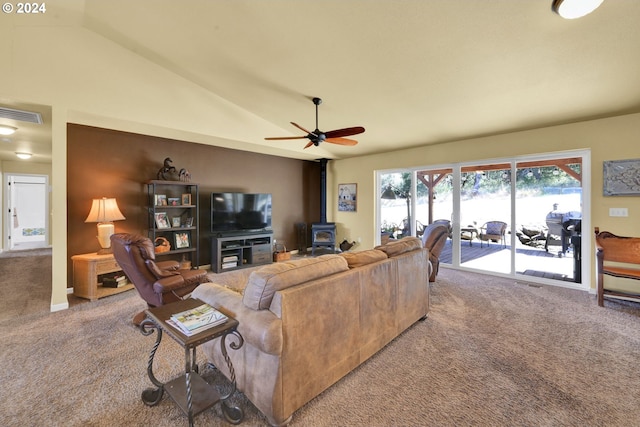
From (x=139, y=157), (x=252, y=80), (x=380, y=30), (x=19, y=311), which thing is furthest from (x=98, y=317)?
(x=380, y=30)

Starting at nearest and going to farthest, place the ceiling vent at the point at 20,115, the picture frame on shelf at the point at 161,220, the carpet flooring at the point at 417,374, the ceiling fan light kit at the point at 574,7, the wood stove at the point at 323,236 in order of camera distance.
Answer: the carpet flooring at the point at 417,374 < the ceiling fan light kit at the point at 574,7 < the ceiling vent at the point at 20,115 < the picture frame on shelf at the point at 161,220 < the wood stove at the point at 323,236

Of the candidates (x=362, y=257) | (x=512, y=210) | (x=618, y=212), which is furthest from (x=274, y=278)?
(x=618, y=212)

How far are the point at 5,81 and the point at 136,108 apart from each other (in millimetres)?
1221

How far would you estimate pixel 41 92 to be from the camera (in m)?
3.09

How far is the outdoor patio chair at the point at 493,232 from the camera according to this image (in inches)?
208

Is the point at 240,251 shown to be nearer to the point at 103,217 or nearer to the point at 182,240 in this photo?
the point at 182,240

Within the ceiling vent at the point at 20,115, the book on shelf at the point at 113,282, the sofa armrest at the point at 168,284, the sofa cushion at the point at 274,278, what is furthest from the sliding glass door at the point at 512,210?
the ceiling vent at the point at 20,115

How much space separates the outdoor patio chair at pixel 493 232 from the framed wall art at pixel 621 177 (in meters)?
1.59

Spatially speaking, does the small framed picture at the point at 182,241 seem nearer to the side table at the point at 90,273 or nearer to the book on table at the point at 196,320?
the side table at the point at 90,273

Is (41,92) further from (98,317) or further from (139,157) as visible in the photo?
(98,317)

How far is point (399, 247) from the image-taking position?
2.69 m

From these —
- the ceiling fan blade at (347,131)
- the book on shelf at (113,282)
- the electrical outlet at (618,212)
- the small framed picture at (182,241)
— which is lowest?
the book on shelf at (113,282)

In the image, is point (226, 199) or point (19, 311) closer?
point (19, 311)

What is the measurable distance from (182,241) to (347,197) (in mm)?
4027
